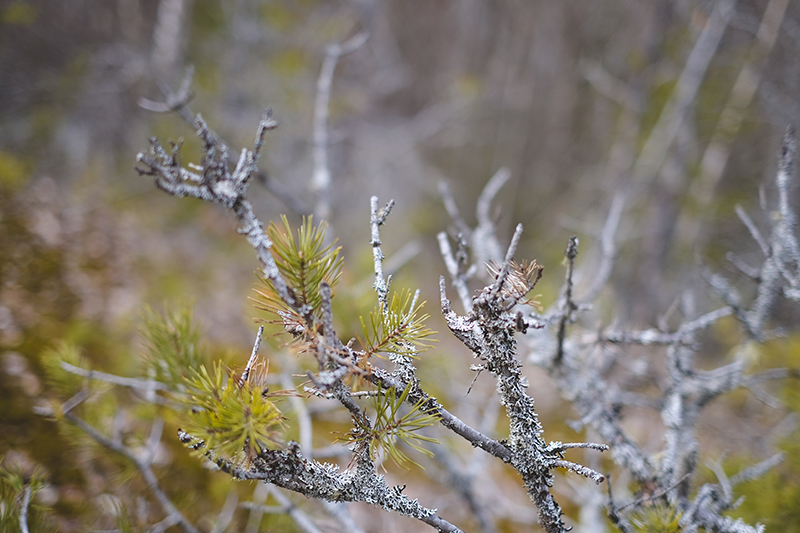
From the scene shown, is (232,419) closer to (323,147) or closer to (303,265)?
(303,265)

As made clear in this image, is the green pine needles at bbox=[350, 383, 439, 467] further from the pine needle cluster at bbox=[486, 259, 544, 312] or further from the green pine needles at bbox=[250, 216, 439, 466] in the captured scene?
the pine needle cluster at bbox=[486, 259, 544, 312]

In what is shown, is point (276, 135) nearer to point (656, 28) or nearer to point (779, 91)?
point (656, 28)

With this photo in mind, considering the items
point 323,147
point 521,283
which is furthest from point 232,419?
point 323,147

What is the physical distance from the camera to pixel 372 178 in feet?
14.9

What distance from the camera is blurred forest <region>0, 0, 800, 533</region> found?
3.92 feet

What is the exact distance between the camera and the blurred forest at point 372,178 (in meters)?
1.19

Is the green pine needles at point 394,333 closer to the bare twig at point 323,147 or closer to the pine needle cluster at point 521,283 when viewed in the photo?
the pine needle cluster at point 521,283

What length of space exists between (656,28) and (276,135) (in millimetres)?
3085

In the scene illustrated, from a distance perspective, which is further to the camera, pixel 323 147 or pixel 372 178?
pixel 372 178

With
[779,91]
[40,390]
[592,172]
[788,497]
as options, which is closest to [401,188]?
[592,172]

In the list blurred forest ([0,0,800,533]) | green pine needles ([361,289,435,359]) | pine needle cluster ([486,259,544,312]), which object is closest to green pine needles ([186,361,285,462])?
green pine needles ([361,289,435,359])

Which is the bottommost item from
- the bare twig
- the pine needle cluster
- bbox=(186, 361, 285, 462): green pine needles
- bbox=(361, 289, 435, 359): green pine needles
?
bbox=(186, 361, 285, 462): green pine needles

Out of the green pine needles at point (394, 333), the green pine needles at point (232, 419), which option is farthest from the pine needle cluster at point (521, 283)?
the green pine needles at point (232, 419)

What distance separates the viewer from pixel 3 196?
2346 millimetres
